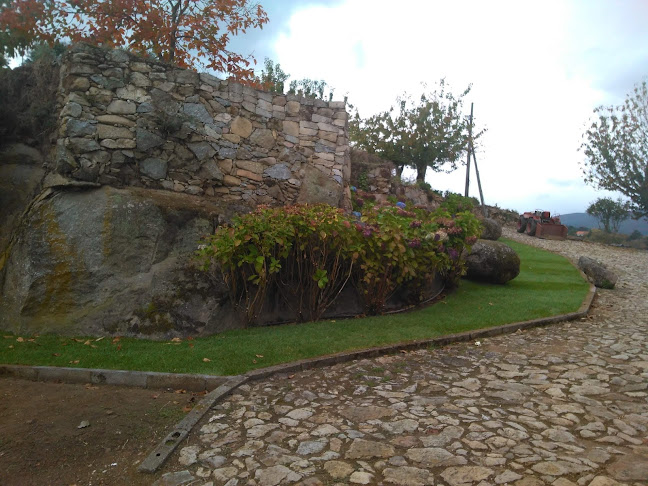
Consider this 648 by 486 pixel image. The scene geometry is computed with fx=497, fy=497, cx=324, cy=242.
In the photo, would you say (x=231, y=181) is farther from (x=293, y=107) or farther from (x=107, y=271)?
(x=107, y=271)

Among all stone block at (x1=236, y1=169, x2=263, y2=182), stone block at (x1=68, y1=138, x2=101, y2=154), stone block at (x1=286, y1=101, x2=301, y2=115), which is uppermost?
stone block at (x1=286, y1=101, x2=301, y2=115)

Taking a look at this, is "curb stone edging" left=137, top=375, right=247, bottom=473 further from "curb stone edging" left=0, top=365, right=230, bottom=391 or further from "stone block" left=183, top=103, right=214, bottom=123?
"stone block" left=183, top=103, right=214, bottom=123

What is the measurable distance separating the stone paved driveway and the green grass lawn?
534mm

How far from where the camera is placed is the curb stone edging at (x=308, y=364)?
11.1ft

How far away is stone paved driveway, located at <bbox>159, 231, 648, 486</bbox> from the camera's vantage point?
305cm

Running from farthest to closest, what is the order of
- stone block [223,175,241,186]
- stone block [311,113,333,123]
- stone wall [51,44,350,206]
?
stone block [311,113,333,123] → stone block [223,175,241,186] → stone wall [51,44,350,206]

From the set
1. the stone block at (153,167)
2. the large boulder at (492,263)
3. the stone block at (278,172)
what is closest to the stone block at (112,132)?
the stone block at (153,167)

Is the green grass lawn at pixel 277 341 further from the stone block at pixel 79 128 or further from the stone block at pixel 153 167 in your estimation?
the stone block at pixel 79 128

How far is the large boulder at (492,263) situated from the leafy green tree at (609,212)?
2084 centimetres

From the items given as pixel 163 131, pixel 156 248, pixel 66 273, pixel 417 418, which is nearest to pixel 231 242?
pixel 156 248

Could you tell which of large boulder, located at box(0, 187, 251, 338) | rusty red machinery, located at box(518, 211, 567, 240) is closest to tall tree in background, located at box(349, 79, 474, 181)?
rusty red machinery, located at box(518, 211, 567, 240)

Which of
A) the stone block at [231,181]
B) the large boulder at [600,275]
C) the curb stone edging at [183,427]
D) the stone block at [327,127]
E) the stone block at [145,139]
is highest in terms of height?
the stone block at [327,127]

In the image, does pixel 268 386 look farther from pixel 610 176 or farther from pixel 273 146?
pixel 610 176

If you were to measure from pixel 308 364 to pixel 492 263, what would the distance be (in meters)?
5.77
